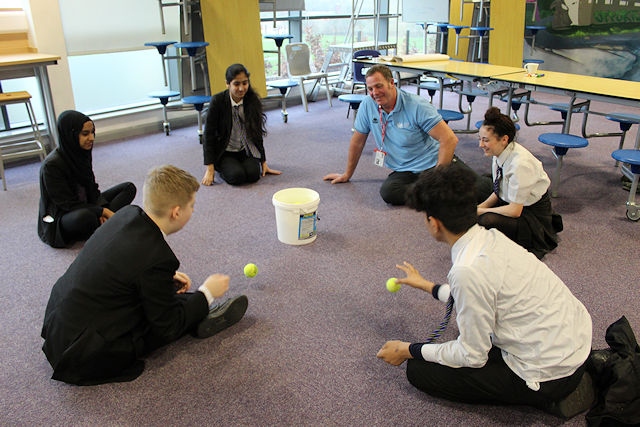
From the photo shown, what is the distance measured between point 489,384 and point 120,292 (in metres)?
1.34

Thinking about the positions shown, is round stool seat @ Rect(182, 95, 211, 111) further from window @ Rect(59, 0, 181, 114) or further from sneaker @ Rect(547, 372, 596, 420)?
sneaker @ Rect(547, 372, 596, 420)

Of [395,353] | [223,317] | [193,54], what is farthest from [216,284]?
[193,54]

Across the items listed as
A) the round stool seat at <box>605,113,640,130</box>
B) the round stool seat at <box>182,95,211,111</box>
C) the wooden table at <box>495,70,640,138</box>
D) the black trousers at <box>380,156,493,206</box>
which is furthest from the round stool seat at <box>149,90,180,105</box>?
the round stool seat at <box>605,113,640,130</box>

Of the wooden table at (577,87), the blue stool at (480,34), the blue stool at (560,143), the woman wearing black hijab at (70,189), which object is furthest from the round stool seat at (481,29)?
the woman wearing black hijab at (70,189)

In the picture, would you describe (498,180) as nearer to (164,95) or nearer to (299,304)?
(299,304)

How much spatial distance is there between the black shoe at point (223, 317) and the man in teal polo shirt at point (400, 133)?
1.67 meters

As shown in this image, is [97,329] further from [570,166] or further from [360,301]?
[570,166]

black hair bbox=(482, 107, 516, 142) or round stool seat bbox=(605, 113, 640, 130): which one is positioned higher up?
black hair bbox=(482, 107, 516, 142)

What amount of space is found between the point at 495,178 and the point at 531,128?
3.21 metres

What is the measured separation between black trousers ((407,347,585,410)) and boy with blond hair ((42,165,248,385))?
0.99 m

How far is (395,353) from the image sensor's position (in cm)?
204

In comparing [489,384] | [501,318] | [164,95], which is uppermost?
[164,95]

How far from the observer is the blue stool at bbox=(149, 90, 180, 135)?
5.50m

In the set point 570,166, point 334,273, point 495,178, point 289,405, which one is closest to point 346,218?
point 334,273
